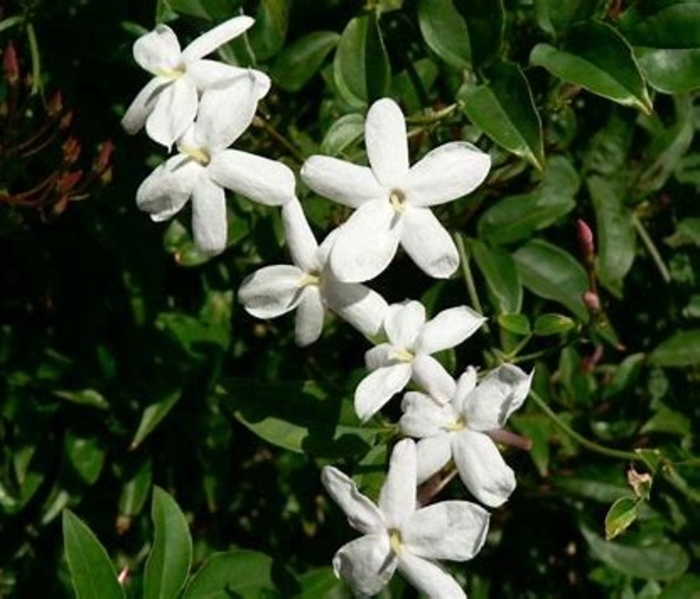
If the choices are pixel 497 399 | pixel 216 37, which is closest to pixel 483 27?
pixel 216 37

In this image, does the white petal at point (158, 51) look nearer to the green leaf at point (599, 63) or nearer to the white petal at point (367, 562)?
the green leaf at point (599, 63)

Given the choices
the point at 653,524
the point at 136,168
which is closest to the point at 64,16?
the point at 136,168

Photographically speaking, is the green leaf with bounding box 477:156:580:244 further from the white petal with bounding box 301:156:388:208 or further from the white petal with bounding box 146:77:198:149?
the white petal with bounding box 146:77:198:149

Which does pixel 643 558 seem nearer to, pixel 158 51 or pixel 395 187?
pixel 395 187

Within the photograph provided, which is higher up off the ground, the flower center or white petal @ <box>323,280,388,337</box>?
the flower center

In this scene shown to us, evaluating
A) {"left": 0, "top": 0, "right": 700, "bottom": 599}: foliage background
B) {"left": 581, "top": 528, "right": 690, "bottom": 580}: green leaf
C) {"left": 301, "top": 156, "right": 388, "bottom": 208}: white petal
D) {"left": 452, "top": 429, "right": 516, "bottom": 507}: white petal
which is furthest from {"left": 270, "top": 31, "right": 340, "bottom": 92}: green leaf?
{"left": 581, "top": 528, "right": 690, "bottom": 580}: green leaf

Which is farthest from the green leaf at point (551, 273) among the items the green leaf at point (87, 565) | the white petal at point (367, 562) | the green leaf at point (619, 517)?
the green leaf at point (87, 565)
